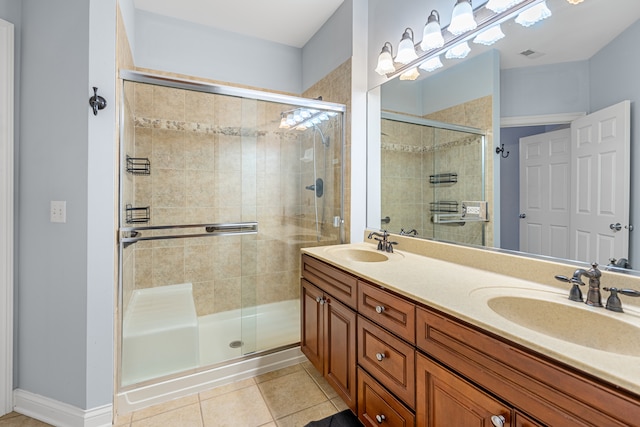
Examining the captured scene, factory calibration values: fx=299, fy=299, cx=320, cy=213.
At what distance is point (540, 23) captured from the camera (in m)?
1.29

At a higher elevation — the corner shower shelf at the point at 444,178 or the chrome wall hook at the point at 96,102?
the chrome wall hook at the point at 96,102

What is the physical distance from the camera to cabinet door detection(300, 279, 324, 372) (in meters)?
1.81

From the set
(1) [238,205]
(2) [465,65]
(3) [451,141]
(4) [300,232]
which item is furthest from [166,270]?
(2) [465,65]

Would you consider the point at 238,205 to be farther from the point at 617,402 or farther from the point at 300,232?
the point at 617,402

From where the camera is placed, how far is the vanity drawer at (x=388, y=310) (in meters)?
1.13

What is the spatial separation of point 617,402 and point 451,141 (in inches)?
55.2

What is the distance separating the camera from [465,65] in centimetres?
164

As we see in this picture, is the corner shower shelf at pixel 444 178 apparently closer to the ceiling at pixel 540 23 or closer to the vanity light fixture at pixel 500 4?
the ceiling at pixel 540 23

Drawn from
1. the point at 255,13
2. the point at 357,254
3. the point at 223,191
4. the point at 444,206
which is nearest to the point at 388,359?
the point at 357,254

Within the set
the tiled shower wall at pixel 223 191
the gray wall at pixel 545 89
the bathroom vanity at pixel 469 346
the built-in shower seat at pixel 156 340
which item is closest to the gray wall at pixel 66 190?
the built-in shower seat at pixel 156 340

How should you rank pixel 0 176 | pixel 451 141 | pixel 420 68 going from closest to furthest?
pixel 0 176, pixel 451 141, pixel 420 68

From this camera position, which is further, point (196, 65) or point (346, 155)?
point (196, 65)

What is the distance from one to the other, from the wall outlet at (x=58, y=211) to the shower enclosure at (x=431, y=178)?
1949 millimetres

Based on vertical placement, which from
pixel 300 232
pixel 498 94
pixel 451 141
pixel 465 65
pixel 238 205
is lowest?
pixel 300 232
